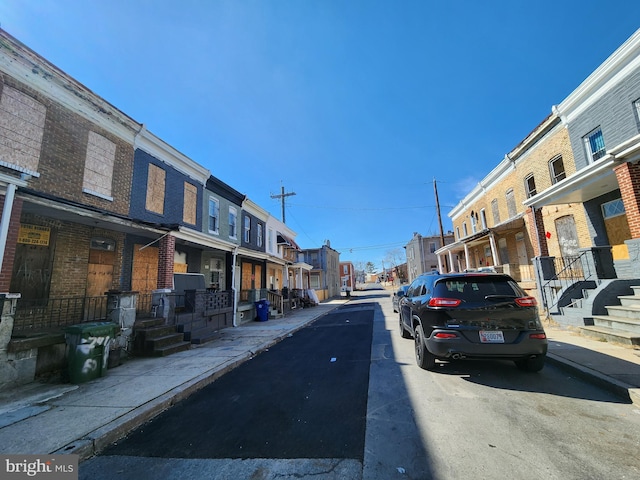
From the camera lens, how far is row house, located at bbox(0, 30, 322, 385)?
5984mm

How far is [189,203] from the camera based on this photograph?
13289mm

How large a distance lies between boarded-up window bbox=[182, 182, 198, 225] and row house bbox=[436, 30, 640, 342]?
14380 millimetres

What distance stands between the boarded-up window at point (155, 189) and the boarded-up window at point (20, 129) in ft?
11.9

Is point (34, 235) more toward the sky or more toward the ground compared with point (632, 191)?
more toward the ground

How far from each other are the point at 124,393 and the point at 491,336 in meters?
6.29

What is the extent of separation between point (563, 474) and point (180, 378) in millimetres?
5855

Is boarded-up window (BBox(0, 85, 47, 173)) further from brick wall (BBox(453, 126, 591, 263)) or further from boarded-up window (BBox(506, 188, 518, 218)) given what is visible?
boarded-up window (BBox(506, 188, 518, 218))

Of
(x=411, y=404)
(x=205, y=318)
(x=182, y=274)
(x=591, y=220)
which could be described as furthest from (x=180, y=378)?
(x=591, y=220)

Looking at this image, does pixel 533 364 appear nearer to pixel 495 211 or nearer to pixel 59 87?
pixel 59 87

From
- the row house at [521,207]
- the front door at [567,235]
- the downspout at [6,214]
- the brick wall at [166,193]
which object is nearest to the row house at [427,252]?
the row house at [521,207]

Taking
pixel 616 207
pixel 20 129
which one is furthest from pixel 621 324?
pixel 20 129

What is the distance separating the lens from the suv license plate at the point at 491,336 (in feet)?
15.1

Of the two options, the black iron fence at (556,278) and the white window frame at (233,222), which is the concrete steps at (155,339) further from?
the black iron fence at (556,278)

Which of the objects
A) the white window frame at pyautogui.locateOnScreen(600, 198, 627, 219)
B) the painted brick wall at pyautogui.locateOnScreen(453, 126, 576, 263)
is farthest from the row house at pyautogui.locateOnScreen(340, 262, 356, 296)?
the white window frame at pyautogui.locateOnScreen(600, 198, 627, 219)
